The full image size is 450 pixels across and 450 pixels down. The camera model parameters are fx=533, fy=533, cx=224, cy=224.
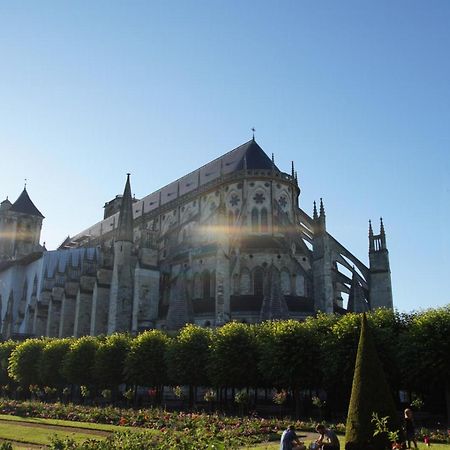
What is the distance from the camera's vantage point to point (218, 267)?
4259cm

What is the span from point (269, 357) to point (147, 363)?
9.37 metres

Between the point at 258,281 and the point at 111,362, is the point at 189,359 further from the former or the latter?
the point at 258,281

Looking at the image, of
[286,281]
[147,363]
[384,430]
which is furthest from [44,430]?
[286,281]

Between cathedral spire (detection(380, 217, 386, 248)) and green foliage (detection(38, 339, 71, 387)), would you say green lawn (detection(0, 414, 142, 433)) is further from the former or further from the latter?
cathedral spire (detection(380, 217, 386, 248))

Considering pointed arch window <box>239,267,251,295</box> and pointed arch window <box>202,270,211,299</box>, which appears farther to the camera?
pointed arch window <box>202,270,211,299</box>

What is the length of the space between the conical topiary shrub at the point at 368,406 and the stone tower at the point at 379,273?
2977 cm

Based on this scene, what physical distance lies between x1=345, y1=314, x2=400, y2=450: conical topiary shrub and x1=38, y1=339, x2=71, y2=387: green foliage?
101 feet

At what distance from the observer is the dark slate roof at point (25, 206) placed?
303ft

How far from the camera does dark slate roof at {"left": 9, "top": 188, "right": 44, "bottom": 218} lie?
92375 millimetres

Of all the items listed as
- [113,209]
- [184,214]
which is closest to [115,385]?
[184,214]

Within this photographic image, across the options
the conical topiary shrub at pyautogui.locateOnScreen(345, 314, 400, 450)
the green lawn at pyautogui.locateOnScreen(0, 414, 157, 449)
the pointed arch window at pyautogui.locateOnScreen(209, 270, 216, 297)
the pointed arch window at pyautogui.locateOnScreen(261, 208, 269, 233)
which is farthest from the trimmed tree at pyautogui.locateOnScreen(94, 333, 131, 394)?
the conical topiary shrub at pyautogui.locateOnScreen(345, 314, 400, 450)

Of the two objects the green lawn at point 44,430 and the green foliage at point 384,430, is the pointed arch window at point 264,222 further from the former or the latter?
the green foliage at point 384,430

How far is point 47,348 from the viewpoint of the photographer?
4147 centimetres

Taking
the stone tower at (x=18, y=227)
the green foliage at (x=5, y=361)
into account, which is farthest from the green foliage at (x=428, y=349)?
the stone tower at (x=18, y=227)
